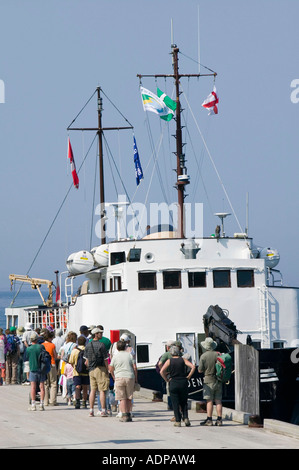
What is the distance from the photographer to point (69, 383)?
2038 centimetres

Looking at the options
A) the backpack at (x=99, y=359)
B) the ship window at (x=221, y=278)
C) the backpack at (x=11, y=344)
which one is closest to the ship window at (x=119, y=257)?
the ship window at (x=221, y=278)

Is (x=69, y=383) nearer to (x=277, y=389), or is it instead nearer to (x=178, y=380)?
(x=178, y=380)

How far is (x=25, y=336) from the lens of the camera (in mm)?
26000

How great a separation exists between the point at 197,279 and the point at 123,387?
9723mm

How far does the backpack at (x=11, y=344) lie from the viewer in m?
26.6

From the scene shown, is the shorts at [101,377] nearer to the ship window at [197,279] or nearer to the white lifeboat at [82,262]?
the ship window at [197,279]

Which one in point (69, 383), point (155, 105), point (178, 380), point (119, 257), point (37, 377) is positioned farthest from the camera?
point (155, 105)

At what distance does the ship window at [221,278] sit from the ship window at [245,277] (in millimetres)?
338

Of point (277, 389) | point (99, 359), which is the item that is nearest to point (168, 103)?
point (277, 389)

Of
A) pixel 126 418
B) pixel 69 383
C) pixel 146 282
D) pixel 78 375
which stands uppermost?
pixel 146 282

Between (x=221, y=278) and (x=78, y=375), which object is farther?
(x=221, y=278)

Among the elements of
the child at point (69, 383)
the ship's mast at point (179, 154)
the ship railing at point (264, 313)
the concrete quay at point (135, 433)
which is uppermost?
the ship's mast at point (179, 154)

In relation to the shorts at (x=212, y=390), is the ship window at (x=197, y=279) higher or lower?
higher
